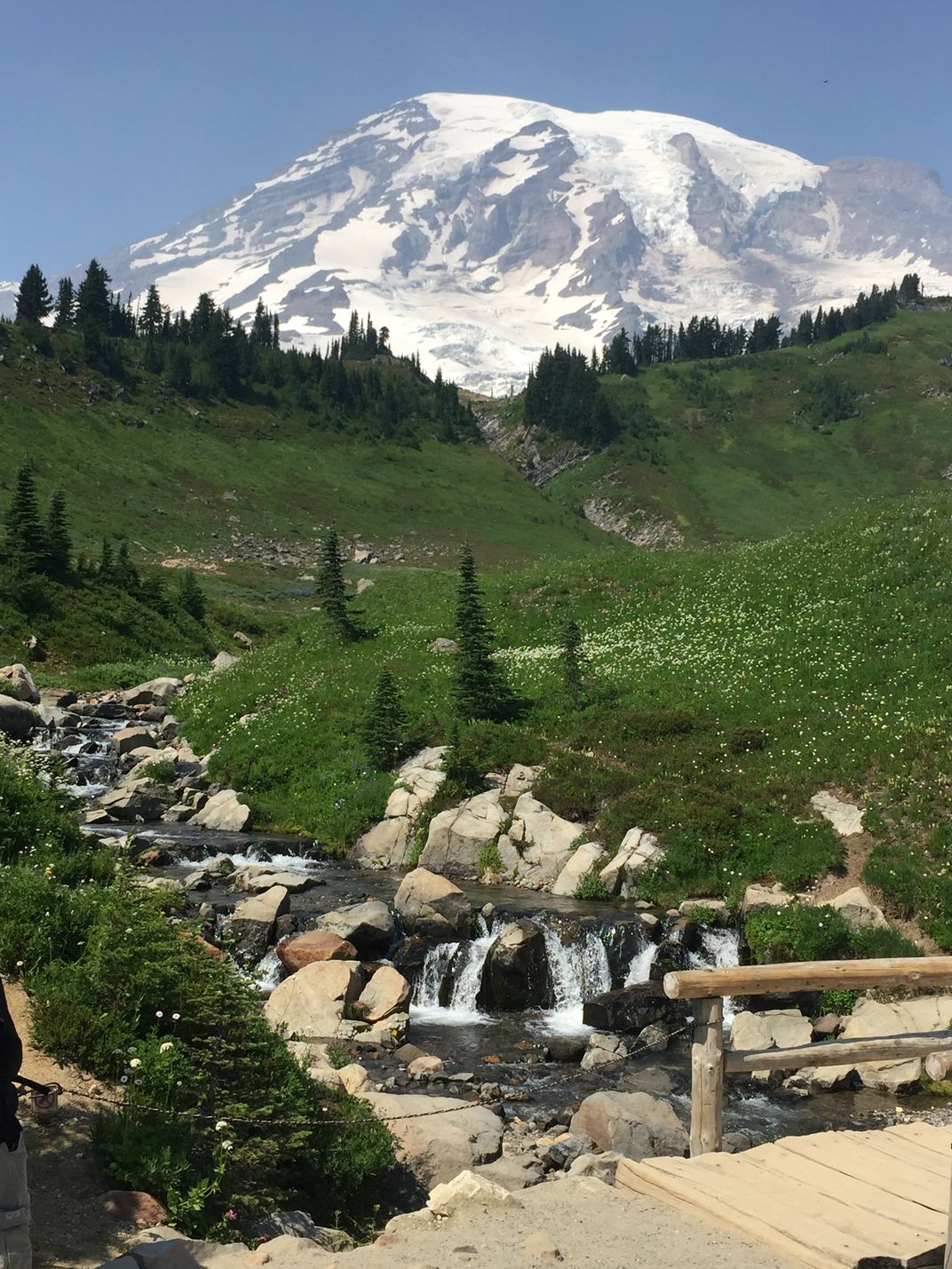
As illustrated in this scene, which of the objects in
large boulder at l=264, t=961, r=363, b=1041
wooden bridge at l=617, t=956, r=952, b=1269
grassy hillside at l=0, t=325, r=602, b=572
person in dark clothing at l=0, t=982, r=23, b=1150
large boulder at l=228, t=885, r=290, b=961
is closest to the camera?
person in dark clothing at l=0, t=982, r=23, b=1150

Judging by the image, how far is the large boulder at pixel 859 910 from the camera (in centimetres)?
2181

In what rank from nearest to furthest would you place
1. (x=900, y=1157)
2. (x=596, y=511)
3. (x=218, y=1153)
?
(x=900, y=1157), (x=218, y=1153), (x=596, y=511)

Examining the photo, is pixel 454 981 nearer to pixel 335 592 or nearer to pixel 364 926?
pixel 364 926

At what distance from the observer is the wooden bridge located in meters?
8.41

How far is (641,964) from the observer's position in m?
22.0

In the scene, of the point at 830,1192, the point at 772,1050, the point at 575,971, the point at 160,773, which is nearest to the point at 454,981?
the point at 575,971

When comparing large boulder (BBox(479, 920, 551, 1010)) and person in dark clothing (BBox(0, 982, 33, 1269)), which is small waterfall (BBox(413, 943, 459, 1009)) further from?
person in dark clothing (BBox(0, 982, 33, 1269))

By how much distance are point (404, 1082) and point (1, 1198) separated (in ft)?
34.8

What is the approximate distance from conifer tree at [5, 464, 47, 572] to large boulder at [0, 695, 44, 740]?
1838 centimetres

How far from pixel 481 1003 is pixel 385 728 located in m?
13.7

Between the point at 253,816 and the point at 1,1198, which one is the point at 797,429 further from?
the point at 1,1198

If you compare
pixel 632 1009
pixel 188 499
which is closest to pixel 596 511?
pixel 188 499

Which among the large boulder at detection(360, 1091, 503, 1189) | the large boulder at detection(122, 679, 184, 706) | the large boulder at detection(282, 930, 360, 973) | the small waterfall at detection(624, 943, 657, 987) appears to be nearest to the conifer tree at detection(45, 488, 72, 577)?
the large boulder at detection(122, 679, 184, 706)

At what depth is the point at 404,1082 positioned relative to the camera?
55.4ft
